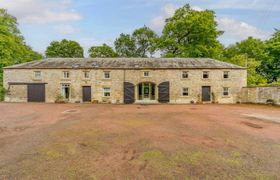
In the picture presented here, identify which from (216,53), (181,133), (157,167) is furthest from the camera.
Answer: (216,53)

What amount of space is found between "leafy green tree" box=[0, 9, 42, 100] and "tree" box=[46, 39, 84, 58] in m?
10.6

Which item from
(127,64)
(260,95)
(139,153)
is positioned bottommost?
(139,153)

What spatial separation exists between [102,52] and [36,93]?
24.5 meters

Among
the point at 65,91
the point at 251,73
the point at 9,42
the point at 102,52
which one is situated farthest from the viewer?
the point at 102,52

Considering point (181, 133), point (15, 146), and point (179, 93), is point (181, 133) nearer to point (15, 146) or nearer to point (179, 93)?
point (15, 146)

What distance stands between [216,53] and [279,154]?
29.1 m

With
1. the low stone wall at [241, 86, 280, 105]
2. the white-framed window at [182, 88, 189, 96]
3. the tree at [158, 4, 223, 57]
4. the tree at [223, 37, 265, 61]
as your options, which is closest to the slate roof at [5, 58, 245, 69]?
the white-framed window at [182, 88, 189, 96]

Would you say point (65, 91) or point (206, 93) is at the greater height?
point (65, 91)

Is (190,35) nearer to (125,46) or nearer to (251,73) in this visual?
(251,73)

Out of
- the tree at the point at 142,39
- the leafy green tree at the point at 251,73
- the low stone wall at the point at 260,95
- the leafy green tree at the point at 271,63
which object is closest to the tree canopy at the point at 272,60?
the leafy green tree at the point at 271,63

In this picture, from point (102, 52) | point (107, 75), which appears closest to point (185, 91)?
point (107, 75)

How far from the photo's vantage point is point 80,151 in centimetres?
565

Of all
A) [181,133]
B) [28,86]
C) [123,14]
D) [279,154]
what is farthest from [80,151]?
[28,86]

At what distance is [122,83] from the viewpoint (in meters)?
22.4
